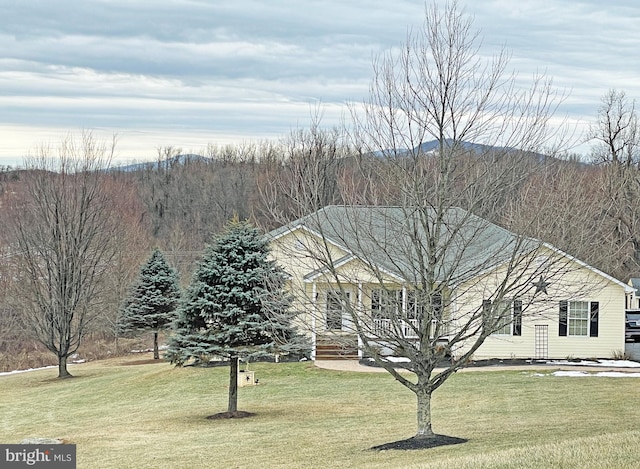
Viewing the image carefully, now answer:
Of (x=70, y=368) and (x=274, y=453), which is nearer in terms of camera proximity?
(x=274, y=453)

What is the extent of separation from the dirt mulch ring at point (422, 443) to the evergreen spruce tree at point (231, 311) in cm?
528

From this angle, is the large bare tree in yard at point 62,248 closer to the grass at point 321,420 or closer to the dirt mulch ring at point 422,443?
the grass at point 321,420

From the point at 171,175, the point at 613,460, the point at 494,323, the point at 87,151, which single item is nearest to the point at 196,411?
the point at 494,323

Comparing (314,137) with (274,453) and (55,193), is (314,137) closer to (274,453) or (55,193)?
(274,453)

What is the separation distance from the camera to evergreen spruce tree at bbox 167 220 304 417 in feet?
67.2

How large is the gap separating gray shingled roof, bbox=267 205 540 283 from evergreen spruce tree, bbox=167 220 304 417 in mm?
5545

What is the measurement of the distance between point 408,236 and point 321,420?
653 centimetres

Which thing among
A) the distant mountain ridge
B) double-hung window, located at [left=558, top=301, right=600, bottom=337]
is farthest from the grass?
the distant mountain ridge

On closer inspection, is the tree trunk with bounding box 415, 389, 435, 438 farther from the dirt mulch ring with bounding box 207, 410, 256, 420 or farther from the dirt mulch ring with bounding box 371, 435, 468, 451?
the dirt mulch ring with bounding box 207, 410, 256, 420

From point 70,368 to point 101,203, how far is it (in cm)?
720

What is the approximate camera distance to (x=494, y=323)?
46.8ft

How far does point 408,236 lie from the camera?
14.9m

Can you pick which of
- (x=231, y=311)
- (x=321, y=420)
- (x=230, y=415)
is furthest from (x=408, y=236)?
(x=230, y=415)

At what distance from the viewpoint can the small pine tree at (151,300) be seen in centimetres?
3697
